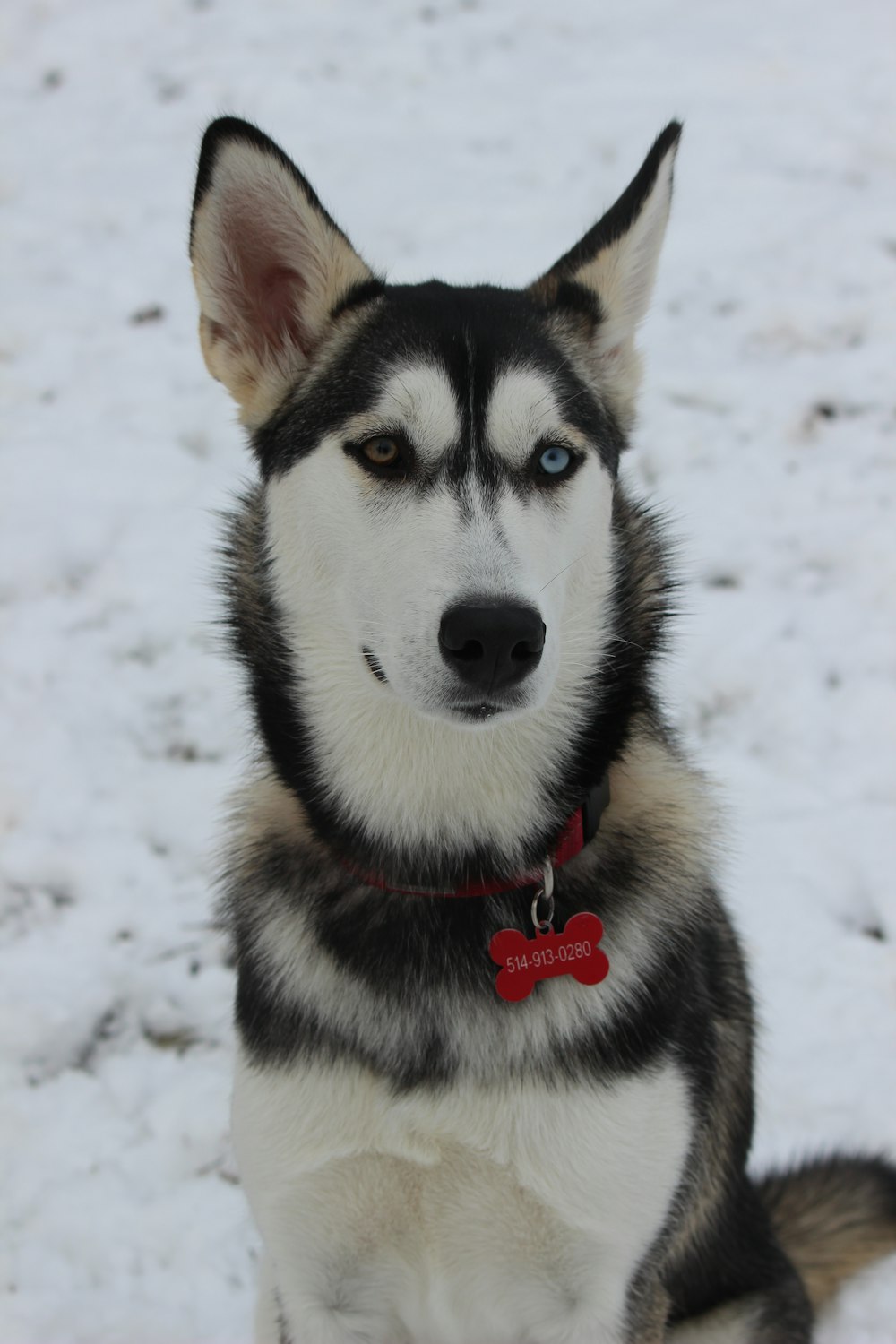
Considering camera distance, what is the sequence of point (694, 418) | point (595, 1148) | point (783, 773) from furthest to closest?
point (694, 418) < point (783, 773) < point (595, 1148)

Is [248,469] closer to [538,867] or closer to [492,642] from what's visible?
[538,867]

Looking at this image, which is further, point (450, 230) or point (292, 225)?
point (450, 230)

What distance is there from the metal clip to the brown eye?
0.87 meters

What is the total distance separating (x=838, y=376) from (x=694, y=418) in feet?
2.53

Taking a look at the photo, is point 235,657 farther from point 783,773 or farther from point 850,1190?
point 783,773

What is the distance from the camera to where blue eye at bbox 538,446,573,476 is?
2.28 m

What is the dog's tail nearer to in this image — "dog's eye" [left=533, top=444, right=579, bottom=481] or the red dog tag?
the red dog tag

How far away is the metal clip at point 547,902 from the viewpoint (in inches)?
89.1

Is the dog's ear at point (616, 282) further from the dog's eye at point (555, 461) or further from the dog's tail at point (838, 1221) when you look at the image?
the dog's tail at point (838, 1221)

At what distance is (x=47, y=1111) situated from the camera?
126 inches

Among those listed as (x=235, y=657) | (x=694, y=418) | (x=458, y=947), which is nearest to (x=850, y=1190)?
(x=458, y=947)

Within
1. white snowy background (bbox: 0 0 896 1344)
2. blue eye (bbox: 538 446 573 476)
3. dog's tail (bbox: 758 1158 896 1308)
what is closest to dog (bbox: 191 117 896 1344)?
blue eye (bbox: 538 446 573 476)

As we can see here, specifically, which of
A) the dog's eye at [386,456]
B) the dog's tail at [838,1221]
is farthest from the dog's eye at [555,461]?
the dog's tail at [838,1221]

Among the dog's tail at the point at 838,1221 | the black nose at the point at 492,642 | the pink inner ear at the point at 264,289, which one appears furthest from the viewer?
the dog's tail at the point at 838,1221
